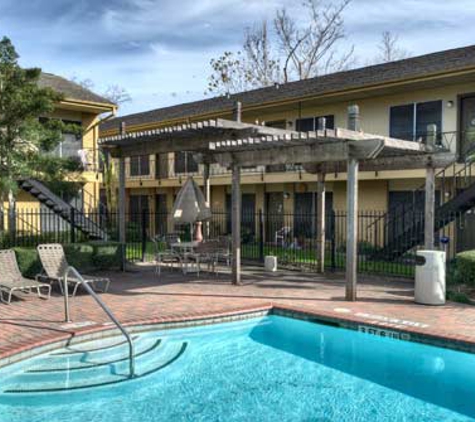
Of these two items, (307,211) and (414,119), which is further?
(307,211)

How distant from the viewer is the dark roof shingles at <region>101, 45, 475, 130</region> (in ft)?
56.6

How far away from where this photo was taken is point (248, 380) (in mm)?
6652

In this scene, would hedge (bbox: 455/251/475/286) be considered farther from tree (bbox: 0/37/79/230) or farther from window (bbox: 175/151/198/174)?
window (bbox: 175/151/198/174)

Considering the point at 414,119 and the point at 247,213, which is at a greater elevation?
the point at 414,119

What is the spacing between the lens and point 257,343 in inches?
323

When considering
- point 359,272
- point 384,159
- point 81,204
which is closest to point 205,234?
point 359,272

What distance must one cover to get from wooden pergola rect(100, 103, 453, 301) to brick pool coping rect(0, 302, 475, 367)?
1490 millimetres

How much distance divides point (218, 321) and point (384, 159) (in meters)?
6.46

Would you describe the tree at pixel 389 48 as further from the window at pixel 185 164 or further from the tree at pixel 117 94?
the tree at pixel 117 94

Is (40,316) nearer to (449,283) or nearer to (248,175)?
(449,283)

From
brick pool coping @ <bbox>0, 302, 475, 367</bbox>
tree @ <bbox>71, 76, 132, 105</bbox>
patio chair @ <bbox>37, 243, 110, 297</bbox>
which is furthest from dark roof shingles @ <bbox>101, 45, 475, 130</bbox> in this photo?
tree @ <bbox>71, 76, 132, 105</bbox>

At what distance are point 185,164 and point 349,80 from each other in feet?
34.0

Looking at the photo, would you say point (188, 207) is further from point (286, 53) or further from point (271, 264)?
point (286, 53)

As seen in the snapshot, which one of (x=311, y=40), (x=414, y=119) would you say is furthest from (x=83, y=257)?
(x=311, y=40)
